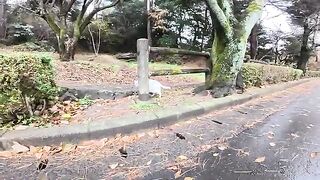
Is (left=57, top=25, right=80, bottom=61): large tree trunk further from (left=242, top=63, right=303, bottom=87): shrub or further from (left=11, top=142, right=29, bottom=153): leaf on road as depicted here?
(left=11, top=142, right=29, bottom=153): leaf on road

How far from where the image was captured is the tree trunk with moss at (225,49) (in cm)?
579

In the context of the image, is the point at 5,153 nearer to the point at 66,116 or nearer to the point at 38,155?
the point at 38,155

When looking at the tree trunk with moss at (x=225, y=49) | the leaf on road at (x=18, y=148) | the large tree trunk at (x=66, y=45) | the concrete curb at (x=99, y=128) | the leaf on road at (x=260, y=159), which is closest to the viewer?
the leaf on road at (x=260, y=159)

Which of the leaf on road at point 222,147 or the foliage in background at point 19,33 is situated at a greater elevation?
the foliage in background at point 19,33

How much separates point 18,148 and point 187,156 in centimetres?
159

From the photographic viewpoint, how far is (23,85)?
3.55 meters

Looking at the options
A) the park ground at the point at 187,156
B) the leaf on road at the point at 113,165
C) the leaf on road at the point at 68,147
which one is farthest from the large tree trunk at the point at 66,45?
the leaf on road at the point at 113,165

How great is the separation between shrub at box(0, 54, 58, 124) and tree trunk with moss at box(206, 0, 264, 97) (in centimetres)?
306

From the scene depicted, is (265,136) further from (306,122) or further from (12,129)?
(12,129)

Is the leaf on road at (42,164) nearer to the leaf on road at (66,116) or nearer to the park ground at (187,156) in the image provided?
the park ground at (187,156)

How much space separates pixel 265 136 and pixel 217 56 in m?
2.70

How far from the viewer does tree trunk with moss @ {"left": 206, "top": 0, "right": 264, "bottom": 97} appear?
5.79m

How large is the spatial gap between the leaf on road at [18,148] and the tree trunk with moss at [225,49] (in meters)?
3.61

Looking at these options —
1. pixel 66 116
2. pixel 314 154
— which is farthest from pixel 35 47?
pixel 314 154
